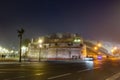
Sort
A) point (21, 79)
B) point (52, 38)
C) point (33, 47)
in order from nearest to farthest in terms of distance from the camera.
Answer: point (21, 79), point (33, 47), point (52, 38)

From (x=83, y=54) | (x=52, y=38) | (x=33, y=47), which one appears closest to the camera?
(x=83, y=54)

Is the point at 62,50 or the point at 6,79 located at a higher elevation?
the point at 62,50

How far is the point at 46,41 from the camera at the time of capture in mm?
163250

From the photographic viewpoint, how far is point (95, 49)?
17512cm

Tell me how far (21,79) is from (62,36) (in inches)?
6237

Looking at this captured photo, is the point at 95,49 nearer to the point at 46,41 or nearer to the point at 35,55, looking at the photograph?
the point at 46,41

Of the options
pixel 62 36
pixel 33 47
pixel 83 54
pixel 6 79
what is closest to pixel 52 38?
pixel 62 36

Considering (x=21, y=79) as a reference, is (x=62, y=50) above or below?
above

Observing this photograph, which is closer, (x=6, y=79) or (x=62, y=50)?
(x=6, y=79)

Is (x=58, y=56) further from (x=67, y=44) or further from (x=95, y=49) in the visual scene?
(x=95, y=49)

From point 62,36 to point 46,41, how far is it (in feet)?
59.1

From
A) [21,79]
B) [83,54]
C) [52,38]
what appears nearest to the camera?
[21,79]

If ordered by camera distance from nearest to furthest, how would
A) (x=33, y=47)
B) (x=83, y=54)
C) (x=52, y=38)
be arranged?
(x=83, y=54) → (x=33, y=47) → (x=52, y=38)

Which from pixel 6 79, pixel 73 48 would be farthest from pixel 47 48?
pixel 6 79
